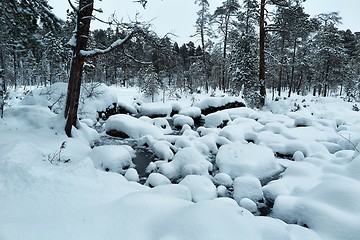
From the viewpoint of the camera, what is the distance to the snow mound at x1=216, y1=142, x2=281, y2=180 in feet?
20.6

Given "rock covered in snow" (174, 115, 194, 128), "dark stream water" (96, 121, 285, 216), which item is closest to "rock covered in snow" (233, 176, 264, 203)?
"dark stream water" (96, 121, 285, 216)

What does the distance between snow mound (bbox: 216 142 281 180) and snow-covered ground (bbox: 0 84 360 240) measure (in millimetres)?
28

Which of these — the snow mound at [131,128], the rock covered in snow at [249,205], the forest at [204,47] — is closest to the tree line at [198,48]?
the forest at [204,47]

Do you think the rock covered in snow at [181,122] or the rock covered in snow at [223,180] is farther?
the rock covered in snow at [181,122]

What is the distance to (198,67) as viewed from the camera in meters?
33.6

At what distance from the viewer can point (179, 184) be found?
4.89 m

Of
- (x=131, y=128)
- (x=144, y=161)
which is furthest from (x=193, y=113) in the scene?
(x=144, y=161)

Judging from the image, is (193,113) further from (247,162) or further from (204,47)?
(204,47)

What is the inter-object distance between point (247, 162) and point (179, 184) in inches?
90.9

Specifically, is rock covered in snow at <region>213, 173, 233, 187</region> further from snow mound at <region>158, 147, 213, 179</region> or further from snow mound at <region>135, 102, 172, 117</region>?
snow mound at <region>135, 102, 172, 117</region>

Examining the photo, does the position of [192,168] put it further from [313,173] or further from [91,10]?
[91,10]

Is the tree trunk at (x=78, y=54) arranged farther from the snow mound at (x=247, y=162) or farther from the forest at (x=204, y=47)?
the snow mound at (x=247, y=162)

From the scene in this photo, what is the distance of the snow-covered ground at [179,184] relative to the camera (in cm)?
288

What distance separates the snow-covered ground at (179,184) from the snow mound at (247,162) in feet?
0.09
